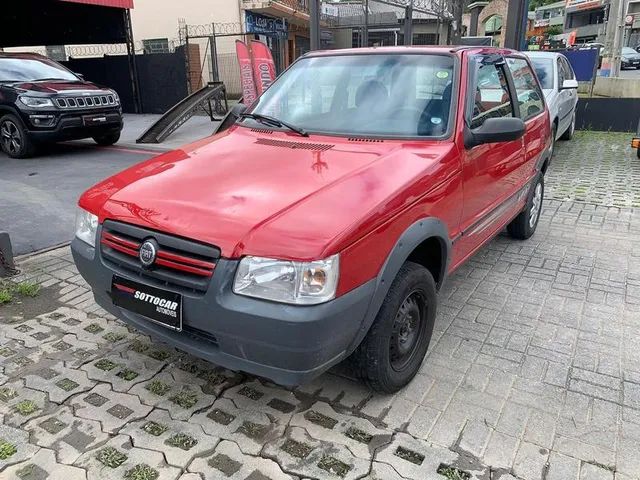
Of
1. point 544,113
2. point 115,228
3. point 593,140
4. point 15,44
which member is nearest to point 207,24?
point 15,44

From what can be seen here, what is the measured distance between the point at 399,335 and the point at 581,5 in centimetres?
7092

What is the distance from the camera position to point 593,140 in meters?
11.1

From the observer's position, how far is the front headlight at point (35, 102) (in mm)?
9008

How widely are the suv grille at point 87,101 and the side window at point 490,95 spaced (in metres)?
7.82

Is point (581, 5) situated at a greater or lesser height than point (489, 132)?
greater

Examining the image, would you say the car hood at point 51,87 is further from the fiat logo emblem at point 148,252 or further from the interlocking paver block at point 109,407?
the fiat logo emblem at point 148,252

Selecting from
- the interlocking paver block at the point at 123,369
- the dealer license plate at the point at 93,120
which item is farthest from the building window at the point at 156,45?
the interlocking paver block at the point at 123,369

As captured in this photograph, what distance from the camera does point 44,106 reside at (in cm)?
901

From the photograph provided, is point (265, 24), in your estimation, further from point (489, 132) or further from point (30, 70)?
point (489, 132)

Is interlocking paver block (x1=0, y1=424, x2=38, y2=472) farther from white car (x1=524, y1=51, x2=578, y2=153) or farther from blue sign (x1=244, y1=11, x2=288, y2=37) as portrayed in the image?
blue sign (x1=244, y1=11, x2=288, y2=37)

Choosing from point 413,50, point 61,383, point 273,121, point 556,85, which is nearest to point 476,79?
point 413,50

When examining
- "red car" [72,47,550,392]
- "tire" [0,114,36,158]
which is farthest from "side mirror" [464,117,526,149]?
"tire" [0,114,36,158]

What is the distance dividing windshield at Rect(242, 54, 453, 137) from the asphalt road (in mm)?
2975

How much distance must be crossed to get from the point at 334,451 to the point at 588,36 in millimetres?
77519
